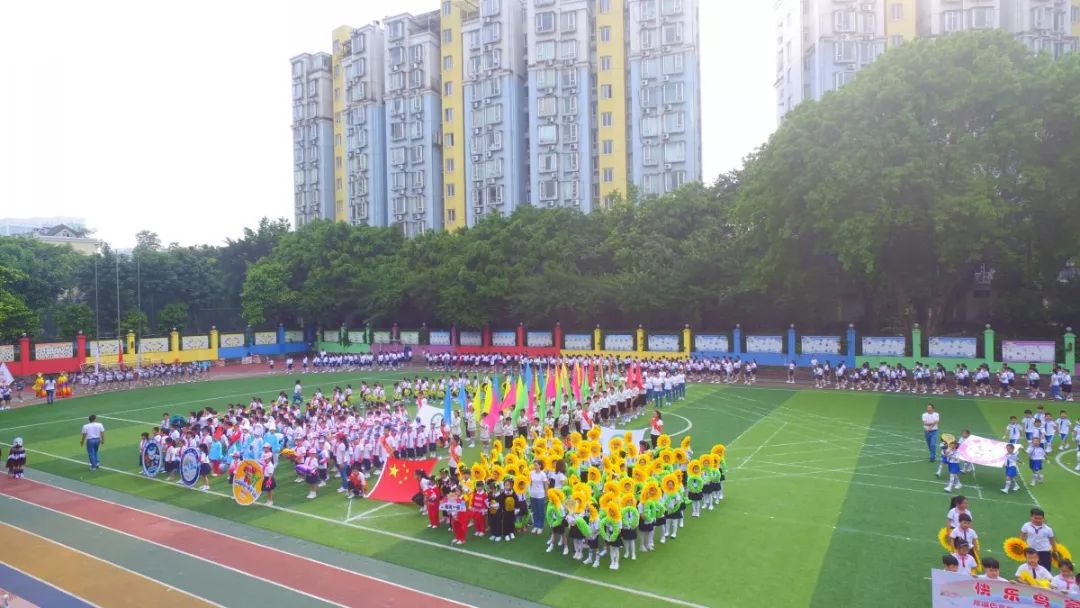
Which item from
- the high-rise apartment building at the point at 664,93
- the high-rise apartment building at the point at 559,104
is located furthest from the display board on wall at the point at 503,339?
the high-rise apartment building at the point at 664,93

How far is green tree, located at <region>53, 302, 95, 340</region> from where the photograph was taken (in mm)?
43562

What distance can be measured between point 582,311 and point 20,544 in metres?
30.5

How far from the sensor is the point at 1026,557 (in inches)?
311

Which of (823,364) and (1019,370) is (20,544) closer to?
(823,364)

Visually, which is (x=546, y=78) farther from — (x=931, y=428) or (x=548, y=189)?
(x=931, y=428)

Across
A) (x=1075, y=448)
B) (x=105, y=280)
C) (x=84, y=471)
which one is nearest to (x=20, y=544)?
(x=84, y=471)

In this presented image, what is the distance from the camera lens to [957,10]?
154ft

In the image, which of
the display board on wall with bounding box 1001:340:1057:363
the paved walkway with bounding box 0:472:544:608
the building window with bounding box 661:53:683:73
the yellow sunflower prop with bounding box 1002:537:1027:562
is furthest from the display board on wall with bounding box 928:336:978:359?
the building window with bounding box 661:53:683:73

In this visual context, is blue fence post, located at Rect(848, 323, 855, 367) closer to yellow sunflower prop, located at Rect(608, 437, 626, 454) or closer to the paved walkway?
yellow sunflower prop, located at Rect(608, 437, 626, 454)

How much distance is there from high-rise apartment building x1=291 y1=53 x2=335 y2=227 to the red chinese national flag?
6022cm

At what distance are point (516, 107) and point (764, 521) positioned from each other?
50398 mm

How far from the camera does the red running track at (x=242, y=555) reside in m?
10.2

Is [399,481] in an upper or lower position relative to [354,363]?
lower

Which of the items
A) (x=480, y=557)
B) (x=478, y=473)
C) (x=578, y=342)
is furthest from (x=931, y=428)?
(x=578, y=342)
